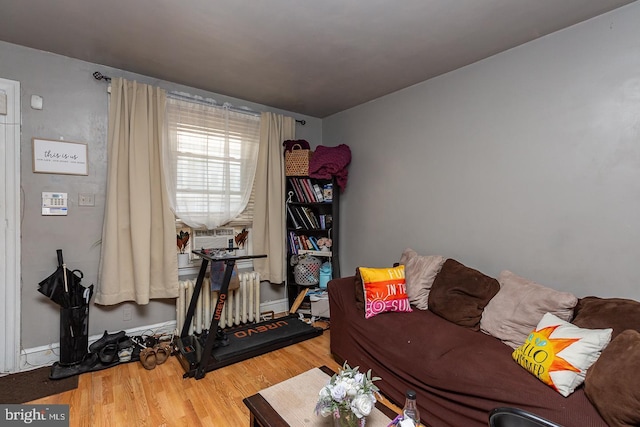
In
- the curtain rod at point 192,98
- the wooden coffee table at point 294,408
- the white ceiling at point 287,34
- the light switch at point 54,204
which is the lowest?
the wooden coffee table at point 294,408

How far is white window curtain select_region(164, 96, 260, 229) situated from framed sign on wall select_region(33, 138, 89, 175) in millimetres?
642

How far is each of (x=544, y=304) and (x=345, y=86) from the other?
2.45m

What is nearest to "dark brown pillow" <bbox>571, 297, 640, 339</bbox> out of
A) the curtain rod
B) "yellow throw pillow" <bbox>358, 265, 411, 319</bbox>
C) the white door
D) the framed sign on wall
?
"yellow throw pillow" <bbox>358, 265, 411, 319</bbox>

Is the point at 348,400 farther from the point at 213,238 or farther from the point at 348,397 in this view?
the point at 213,238

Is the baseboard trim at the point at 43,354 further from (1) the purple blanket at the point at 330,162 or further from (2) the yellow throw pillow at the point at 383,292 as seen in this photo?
(1) the purple blanket at the point at 330,162

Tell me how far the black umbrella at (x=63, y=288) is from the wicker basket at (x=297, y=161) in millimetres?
2225

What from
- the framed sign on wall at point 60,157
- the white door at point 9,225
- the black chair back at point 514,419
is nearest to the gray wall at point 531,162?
the black chair back at point 514,419

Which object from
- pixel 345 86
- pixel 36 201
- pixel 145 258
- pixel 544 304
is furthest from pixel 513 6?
pixel 36 201

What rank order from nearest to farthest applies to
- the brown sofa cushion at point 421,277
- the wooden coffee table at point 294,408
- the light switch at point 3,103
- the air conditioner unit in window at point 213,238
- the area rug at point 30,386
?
the wooden coffee table at point 294,408 < the area rug at point 30,386 < the light switch at point 3,103 < the brown sofa cushion at point 421,277 < the air conditioner unit in window at point 213,238

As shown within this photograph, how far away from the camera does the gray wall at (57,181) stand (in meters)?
2.31

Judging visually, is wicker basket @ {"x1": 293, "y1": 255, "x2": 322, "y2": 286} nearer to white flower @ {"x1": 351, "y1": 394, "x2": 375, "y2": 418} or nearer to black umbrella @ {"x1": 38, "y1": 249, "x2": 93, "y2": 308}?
black umbrella @ {"x1": 38, "y1": 249, "x2": 93, "y2": 308}

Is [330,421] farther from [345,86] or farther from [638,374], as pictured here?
[345,86]

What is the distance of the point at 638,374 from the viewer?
3.87 ft

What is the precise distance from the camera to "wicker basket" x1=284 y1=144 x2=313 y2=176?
346 cm
